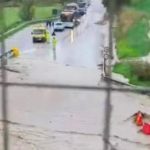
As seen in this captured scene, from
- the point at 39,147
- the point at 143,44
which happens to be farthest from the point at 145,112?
the point at 143,44

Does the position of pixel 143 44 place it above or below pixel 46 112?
above

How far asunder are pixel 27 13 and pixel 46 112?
308cm

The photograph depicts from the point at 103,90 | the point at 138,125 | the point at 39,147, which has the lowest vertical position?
the point at 39,147

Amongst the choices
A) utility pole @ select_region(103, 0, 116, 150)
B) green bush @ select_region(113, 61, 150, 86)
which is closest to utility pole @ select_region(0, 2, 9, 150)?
utility pole @ select_region(103, 0, 116, 150)

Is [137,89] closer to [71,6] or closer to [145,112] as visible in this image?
[71,6]

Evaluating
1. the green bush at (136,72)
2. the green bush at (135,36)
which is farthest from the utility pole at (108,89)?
the green bush at (136,72)

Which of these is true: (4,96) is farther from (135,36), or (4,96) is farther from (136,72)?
(136,72)

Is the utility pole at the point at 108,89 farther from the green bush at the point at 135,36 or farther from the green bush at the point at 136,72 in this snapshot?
the green bush at the point at 136,72

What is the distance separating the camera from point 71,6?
1.26ft

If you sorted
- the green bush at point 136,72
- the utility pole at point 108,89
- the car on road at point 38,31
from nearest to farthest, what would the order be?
Result: the utility pole at point 108,89, the car on road at point 38,31, the green bush at point 136,72

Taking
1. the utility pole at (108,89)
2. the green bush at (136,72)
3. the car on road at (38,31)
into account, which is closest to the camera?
the utility pole at (108,89)

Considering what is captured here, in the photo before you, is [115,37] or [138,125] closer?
[115,37]

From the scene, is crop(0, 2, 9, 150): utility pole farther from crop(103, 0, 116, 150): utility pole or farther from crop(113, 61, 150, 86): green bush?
crop(113, 61, 150, 86): green bush

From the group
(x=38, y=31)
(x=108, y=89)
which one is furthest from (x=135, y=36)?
(x=38, y=31)
